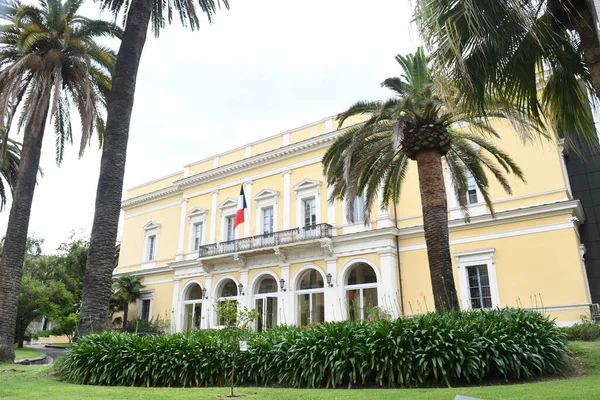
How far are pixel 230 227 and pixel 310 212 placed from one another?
6.16 m

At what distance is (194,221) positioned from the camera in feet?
100

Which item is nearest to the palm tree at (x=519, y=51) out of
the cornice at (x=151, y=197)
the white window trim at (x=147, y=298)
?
the cornice at (x=151, y=197)

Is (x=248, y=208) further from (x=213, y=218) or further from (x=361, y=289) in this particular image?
(x=361, y=289)

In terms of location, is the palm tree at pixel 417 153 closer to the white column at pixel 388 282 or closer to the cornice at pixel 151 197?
the white column at pixel 388 282

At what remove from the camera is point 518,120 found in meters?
10.4

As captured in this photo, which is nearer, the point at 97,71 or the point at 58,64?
the point at 58,64

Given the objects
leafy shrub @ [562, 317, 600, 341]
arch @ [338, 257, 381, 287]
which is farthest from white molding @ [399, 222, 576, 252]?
leafy shrub @ [562, 317, 600, 341]

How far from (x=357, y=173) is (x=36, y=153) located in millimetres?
10664

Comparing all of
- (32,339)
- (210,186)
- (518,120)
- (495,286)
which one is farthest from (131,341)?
(32,339)

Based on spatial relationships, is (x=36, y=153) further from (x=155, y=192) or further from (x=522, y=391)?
(x=155, y=192)

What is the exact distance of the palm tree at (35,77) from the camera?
13.9m

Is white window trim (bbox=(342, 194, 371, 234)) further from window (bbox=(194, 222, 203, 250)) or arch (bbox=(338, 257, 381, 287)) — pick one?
window (bbox=(194, 222, 203, 250))

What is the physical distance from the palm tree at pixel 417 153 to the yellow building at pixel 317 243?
5.09 m

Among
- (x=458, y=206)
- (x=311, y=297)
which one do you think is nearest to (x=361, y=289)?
(x=311, y=297)
